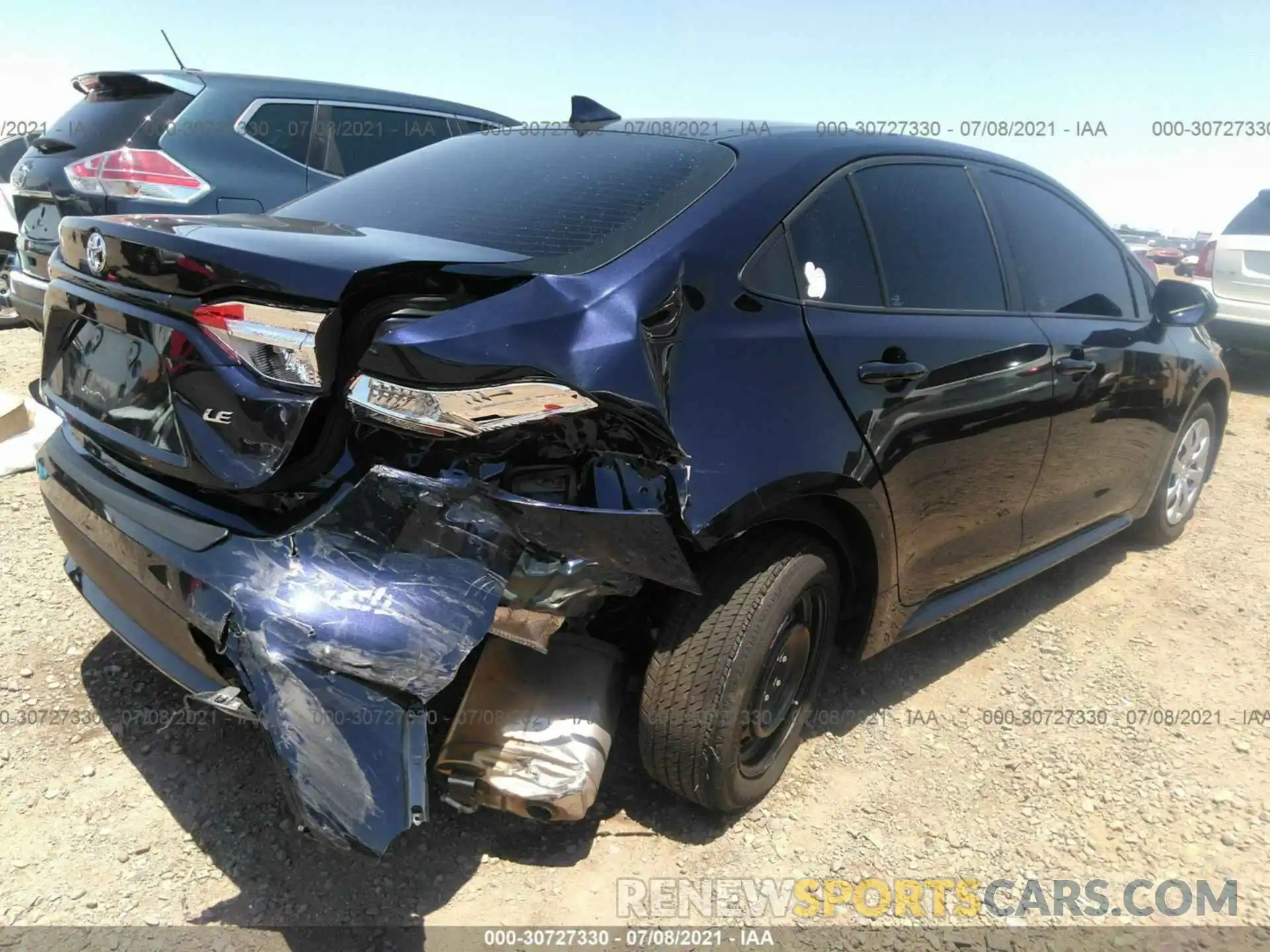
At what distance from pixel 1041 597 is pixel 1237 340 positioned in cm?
609

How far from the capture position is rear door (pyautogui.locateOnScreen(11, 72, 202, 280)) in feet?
15.0

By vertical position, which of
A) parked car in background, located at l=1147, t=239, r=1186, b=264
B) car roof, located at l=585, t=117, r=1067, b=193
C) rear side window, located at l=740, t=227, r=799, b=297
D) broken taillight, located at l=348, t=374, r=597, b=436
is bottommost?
parked car in background, located at l=1147, t=239, r=1186, b=264

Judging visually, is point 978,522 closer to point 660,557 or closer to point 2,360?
point 660,557

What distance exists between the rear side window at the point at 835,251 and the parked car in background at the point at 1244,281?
23.9 ft

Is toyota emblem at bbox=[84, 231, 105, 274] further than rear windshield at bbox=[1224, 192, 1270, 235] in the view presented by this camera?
No

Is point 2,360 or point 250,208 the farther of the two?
point 2,360

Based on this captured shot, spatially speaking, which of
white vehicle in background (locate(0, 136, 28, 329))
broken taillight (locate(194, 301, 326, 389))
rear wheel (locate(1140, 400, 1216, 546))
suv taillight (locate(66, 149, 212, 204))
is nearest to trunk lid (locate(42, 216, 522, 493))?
broken taillight (locate(194, 301, 326, 389))

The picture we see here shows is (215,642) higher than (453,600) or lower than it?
lower

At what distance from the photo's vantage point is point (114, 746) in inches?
Result: 95.5

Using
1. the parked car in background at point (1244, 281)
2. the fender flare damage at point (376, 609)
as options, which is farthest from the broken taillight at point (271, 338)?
the parked car in background at point (1244, 281)

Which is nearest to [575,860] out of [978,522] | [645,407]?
[645,407]

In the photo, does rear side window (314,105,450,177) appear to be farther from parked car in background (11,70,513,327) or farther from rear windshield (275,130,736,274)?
rear windshield (275,130,736,274)

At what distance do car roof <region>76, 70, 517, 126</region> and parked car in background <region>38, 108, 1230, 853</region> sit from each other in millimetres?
2791

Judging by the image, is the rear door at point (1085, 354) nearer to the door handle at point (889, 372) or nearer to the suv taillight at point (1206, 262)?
the door handle at point (889, 372)
